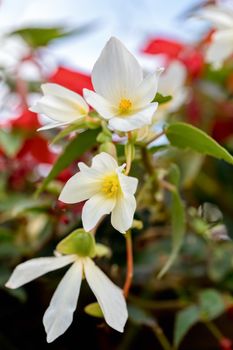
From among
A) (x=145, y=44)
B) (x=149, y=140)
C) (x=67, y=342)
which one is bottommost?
(x=67, y=342)

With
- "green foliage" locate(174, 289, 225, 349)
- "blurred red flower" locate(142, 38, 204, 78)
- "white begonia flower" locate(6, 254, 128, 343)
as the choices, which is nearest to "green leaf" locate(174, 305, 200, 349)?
"green foliage" locate(174, 289, 225, 349)

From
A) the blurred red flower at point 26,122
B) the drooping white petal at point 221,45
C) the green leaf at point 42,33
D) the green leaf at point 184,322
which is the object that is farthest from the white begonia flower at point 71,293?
the green leaf at point 42,33

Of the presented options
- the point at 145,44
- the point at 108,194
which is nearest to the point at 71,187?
the point at 108,194

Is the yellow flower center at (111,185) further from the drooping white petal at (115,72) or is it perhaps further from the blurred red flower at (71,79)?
the blurred red flower at (71,79)

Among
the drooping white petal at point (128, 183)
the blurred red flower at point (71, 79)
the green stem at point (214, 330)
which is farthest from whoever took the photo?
the blurred red flower at point (71, 79)

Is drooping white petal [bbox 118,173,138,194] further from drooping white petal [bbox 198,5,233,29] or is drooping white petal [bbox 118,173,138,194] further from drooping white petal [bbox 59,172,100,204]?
drooping white petal [bbox 198,5,233,29]

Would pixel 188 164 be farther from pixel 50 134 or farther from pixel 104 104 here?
pixel 104 104
